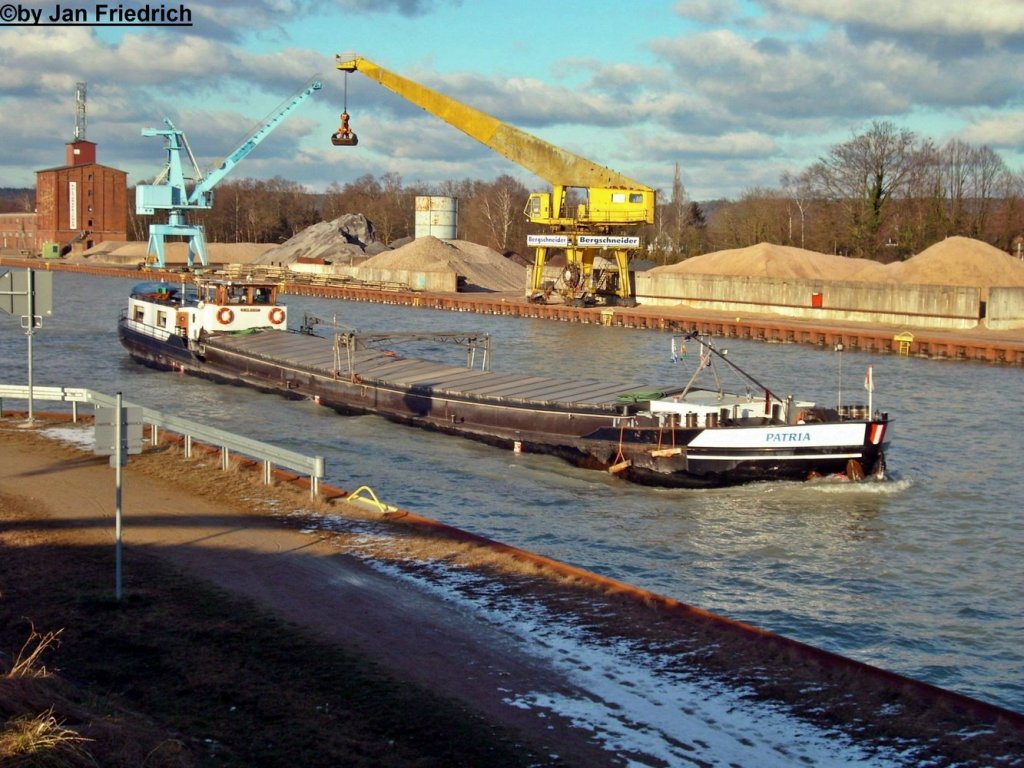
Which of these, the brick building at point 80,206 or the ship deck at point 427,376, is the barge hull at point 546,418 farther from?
the brick building at point 80,206

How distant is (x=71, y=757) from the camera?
7.16 metres

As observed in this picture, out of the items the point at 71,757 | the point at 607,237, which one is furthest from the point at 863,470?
the point at 607,237

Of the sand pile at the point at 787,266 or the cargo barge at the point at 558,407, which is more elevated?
the sand pile at the point at 787,266

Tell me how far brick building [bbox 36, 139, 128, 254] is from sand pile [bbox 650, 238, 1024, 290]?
88108 mm

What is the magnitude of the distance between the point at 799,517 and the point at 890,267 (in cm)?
5459

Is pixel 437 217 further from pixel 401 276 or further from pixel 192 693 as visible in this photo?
pixel 192 693

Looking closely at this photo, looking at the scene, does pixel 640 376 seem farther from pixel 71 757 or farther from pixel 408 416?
pixel 71 757

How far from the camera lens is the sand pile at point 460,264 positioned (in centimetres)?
9056

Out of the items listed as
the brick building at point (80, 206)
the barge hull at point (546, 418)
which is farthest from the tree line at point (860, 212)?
the barge hull at point (546, 418)

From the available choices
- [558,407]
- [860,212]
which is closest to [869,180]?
[860,212]

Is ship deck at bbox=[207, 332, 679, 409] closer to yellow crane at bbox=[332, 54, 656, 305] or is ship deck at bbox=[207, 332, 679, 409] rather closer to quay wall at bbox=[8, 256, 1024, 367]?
quay wall at bbox=[8, 256, 1024, 367]

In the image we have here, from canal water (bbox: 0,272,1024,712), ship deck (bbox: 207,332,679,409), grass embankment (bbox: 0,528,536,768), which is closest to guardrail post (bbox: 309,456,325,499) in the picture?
canal water (bbox: 0,272,1024,712)

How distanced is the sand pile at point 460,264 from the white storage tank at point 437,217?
1521 cm

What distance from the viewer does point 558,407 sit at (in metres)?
26.8
